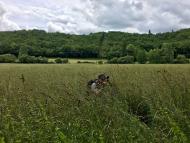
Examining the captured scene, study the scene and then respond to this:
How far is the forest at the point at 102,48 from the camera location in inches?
2350

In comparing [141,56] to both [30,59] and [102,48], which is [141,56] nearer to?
[102,48]

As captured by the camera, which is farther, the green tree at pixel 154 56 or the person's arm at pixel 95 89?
the green tree at pixel 154 56

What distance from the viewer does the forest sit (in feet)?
196

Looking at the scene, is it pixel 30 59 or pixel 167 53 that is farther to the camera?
pixel 167 53

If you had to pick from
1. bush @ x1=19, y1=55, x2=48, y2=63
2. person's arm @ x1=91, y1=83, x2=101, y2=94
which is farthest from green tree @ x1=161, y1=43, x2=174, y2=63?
person's arm @ x1=91, y1=83, x2=101, y2=94

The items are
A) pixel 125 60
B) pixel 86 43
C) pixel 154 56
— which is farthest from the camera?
pixel 86 43

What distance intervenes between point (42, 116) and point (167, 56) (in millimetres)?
59245

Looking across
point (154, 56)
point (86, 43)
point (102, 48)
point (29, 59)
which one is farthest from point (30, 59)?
point (86, 43)

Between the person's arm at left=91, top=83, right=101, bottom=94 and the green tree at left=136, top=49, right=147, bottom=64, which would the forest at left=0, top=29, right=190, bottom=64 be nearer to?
the green tree at left=136, top=49, right=147, bottom=64

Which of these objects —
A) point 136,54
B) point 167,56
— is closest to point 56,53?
point 136,54

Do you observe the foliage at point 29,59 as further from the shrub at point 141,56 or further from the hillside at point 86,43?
the shrub at point 141,56

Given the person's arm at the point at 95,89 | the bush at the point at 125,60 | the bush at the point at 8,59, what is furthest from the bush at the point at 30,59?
the person's arm at the point at 95,89

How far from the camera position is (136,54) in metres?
62.1

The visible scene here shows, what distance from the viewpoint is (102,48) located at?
69062 millimetres
